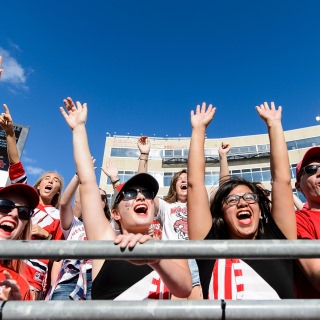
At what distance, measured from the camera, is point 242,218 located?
2.33m

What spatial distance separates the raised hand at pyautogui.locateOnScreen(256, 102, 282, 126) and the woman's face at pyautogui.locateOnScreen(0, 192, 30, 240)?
2.33m

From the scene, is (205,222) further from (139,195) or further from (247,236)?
(139,195)

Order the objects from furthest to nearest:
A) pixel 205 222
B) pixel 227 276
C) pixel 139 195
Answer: pixel 139 195
pixel 205 222
pixel 227 276

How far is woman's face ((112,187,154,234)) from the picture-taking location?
2.22 m

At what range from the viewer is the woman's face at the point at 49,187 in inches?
163

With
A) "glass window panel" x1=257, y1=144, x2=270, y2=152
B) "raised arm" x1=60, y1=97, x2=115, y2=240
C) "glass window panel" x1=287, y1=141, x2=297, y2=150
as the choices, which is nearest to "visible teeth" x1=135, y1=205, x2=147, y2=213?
"raised arm" x1=60, y1=97, x2=115, y2=240

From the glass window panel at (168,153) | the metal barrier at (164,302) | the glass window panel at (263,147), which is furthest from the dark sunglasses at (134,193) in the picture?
the glass window panel at (263,147)

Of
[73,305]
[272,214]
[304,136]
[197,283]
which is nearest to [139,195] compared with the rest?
[197,283]

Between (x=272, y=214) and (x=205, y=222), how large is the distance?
0.55 metres

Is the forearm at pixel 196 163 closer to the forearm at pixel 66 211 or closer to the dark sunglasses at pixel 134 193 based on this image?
the dark sunglasses at pixel 134 193

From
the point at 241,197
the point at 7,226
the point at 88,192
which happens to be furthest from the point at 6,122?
the point at 241,197

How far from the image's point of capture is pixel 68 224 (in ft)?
11.0

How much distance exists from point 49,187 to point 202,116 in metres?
2.52

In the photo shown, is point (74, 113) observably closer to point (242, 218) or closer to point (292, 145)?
point (242, 218)
